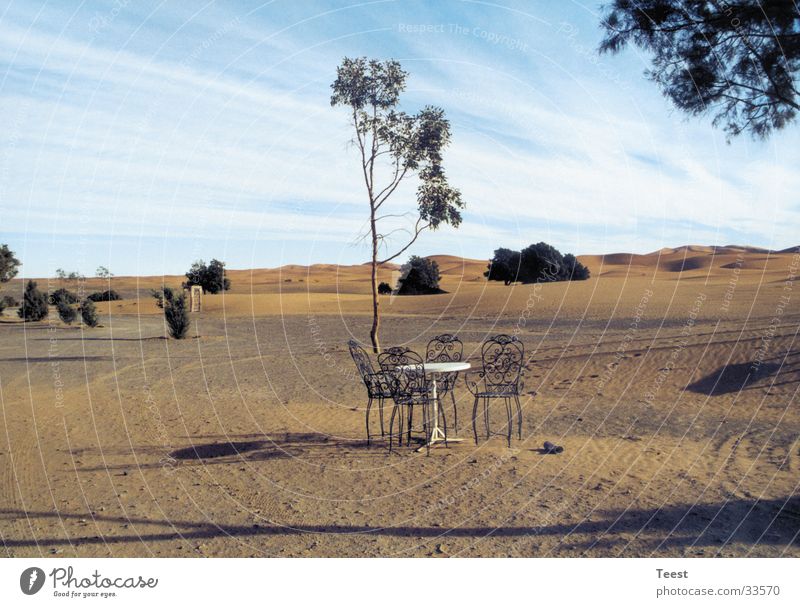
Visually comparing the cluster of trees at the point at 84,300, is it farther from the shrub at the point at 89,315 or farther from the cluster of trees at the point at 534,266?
the cluster of trees at the point at 534,266

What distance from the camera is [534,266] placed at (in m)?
56.0

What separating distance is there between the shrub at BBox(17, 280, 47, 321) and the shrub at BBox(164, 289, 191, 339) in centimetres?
1410

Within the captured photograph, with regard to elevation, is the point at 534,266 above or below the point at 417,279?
above

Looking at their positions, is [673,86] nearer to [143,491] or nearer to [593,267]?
[143,491]

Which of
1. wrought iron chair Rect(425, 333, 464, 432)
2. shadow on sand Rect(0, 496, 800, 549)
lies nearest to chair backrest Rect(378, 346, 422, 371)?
wrought iron chair Rect(425, 333, 464, 432)

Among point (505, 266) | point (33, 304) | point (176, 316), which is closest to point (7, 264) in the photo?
point (33, 304)

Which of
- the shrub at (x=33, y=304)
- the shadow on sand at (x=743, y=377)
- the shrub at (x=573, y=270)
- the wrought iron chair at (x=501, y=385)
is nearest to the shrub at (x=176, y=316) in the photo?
the wrought iron chair at (x=501, y=385)

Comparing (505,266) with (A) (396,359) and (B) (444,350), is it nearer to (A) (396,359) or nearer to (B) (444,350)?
(B) (444,350)

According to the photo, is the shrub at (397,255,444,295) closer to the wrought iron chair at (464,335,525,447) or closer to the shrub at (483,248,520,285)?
the shrub at (483,248,520,285)

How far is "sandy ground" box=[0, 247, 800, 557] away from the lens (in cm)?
621

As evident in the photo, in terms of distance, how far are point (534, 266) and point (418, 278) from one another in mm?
8690

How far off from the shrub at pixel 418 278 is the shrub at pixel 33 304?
26.2 metres

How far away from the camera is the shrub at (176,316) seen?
25547mm

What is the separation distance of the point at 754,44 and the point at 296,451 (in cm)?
976
